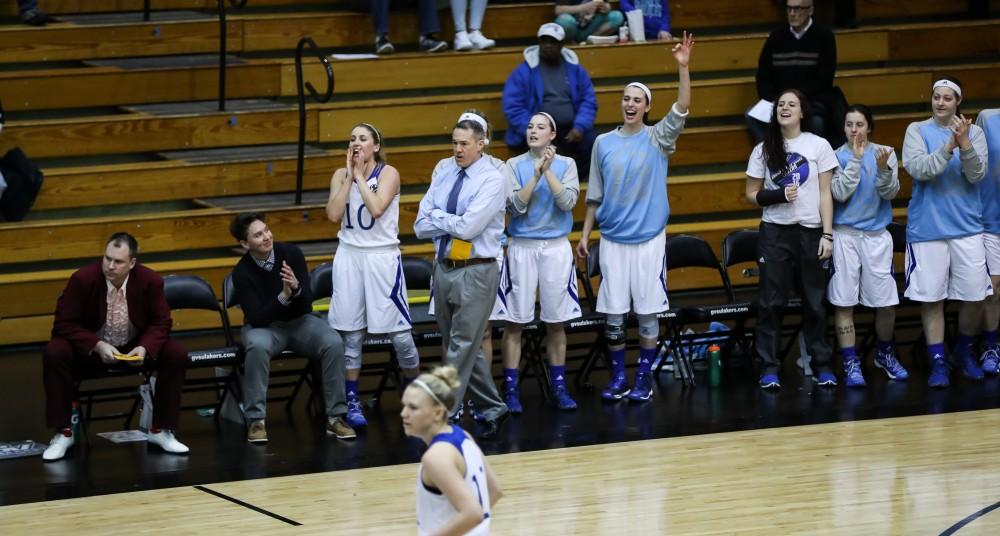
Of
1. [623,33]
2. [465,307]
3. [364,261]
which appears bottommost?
[465,307]

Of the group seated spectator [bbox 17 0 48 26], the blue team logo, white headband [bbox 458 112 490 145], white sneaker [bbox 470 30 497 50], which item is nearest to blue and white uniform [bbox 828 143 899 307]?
the blue team logo

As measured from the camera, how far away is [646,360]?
8891mm

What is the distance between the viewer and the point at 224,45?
11.0m

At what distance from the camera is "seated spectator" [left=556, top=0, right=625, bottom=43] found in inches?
480

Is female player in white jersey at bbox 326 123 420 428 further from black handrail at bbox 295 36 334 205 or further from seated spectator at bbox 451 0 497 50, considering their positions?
seated spectator at bbox 451 0 497 50

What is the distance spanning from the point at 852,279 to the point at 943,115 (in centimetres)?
110

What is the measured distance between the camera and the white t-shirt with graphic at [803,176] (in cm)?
889

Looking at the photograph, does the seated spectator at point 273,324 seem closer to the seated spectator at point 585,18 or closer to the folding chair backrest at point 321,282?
the folding chair backrest at point 321,282

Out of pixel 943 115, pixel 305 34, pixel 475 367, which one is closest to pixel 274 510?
pixel 475 367

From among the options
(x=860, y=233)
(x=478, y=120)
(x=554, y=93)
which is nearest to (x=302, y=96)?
(x=554, y=93)

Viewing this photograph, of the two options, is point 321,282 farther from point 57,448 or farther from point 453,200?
point 57,448

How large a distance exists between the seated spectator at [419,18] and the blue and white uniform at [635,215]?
3.42 metres

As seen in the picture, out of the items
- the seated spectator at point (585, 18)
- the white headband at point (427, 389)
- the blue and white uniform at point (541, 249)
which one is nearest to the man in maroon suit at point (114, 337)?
the blue and white uniform at point (541, 249)

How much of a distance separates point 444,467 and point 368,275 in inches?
153
